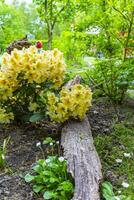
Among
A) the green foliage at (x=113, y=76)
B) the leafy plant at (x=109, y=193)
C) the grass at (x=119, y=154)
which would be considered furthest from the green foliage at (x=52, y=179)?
the green foliage at (x=113, y=76)

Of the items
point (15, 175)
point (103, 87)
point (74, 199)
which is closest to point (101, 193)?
point (74, 199)

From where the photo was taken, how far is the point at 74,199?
6.89 feet

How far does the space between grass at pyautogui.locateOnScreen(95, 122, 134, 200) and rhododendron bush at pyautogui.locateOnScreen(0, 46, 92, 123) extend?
13.4 inches

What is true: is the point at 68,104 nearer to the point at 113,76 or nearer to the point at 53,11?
the point at 113,76

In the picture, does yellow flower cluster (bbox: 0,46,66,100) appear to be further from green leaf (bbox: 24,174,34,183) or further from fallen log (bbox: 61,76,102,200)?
green leaf (bbox: 24,174,34,183)

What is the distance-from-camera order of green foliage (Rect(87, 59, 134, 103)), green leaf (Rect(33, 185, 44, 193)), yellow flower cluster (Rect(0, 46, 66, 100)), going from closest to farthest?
green leaf (Rect(33, 185, 44, 193))
yellow flower cluster (Rect(0, 46, 66, 100))
green foliage (Rect(87, 59, 134, 103))

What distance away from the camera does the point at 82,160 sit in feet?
8.14

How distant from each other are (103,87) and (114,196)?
2.11 meters

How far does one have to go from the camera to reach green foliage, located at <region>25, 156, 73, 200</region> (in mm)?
2277

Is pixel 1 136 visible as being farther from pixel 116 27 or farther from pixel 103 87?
pixel 116 27

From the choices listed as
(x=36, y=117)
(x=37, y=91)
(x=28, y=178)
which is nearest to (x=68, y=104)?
(x=36, y=117)

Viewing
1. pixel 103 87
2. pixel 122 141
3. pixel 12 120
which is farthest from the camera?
pixel 103 87

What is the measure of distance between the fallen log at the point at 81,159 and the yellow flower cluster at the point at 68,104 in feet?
0.28

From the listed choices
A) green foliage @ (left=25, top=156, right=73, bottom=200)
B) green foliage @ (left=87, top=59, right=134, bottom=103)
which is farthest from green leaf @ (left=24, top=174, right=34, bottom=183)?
green foliage @ (left=87, top=59, right=134, bottom=103)
